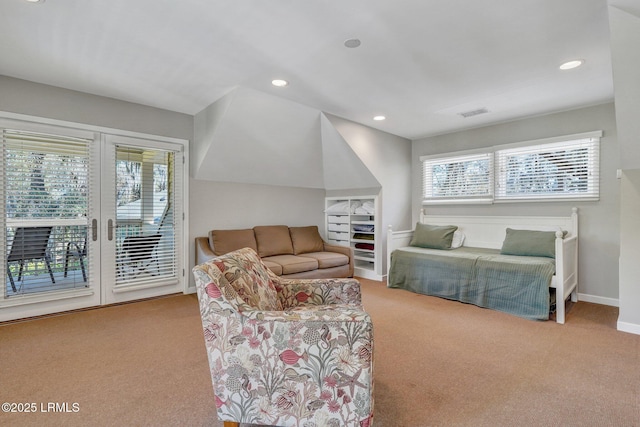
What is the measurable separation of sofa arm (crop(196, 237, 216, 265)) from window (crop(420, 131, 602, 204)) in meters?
3.40

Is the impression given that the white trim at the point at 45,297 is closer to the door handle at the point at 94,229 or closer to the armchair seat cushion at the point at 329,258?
the door handle at the point at 94,229

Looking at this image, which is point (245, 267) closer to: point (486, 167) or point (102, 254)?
point (102, 254)

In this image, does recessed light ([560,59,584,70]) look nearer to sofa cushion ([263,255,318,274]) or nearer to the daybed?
the daybed

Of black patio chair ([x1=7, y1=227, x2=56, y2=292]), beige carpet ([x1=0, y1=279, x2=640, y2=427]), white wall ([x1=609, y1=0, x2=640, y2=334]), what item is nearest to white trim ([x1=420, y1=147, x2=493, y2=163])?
white wall ([x1=609, y1=0, x2=640, y2=334])

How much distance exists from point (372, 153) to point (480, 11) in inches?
106

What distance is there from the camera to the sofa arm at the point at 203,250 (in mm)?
3871

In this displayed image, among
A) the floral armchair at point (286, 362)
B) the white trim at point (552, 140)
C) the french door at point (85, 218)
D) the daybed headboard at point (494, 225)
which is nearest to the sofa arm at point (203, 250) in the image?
the french door at point (85, 218)

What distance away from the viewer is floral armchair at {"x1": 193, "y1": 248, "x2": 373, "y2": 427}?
1.37 metres

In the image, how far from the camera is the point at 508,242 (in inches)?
151

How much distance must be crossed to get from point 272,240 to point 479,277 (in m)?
2.66

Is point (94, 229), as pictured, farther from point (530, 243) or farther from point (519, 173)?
point (519, 173)

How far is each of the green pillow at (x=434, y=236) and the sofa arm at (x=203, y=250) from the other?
2808 mm

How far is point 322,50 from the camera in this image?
2.44 meters

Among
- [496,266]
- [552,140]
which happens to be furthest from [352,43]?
[552,140]
